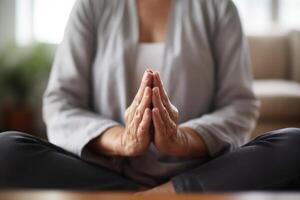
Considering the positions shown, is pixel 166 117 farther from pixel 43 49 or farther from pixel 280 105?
pixel 43 49

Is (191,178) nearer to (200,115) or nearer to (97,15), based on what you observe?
(200,115)

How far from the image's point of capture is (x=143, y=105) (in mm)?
858

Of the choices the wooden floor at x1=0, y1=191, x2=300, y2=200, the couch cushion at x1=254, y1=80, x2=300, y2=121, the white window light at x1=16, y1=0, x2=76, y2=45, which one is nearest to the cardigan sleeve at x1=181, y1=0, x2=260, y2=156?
the wooden floor at x1=0, y1=191, x2=300, y2=200

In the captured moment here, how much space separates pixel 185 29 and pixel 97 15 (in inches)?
8.1

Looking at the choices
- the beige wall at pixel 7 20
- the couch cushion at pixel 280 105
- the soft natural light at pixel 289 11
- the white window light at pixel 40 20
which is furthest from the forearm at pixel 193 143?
the soft natural light at pixel 289 11

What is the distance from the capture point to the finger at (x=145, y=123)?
33.6 inches

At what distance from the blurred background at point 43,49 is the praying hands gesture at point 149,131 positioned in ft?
4.88

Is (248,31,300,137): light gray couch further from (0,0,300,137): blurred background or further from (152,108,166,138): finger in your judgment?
(152,108,166,138): finger

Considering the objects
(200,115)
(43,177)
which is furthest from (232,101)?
(43,177)

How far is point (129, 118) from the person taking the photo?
898mm

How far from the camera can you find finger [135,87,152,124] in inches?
33.5

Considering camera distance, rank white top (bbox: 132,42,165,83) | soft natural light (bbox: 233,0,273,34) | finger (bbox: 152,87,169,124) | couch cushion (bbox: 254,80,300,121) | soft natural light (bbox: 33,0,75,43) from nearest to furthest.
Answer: finger (bbox: 152,87,169,124)
white top (bbox: 132,42,165,83)
couch cushion (bbox: 254,80,300,121)
soft natural light (bbox: 33,0,75,43)
soft natural light (bbox: 233,0,273,34)

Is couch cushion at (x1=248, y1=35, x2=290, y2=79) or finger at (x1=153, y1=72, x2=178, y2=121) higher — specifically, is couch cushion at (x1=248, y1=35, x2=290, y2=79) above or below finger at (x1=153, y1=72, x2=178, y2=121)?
below

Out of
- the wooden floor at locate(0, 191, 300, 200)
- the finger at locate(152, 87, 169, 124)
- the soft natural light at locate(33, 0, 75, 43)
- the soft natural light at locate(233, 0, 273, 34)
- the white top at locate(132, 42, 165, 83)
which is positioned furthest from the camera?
the soft natural light at locate(233, 0, 273, 34)
